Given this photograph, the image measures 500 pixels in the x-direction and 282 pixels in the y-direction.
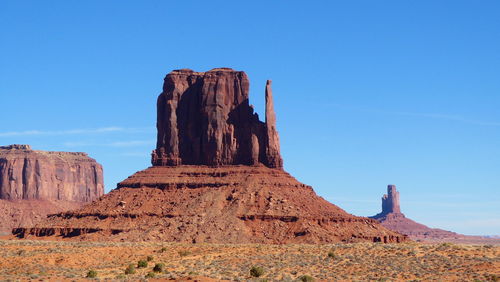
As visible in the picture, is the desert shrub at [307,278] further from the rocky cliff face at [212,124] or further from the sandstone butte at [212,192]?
the rocky cliff face at [212,124]

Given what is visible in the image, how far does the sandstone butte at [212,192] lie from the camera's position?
11894 cm

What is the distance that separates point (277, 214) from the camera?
121688mm

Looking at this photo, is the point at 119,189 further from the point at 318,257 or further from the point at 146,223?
the point at 318,257

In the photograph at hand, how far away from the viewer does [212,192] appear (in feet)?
423

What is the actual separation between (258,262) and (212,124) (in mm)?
58174

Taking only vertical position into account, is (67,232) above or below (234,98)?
below

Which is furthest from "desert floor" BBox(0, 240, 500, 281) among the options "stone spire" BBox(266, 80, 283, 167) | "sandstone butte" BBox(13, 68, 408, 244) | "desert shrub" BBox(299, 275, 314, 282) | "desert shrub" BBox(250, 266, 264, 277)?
"stone spire" BBox(266, 80, 283, 167)

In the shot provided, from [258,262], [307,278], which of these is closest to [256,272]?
[307,278]

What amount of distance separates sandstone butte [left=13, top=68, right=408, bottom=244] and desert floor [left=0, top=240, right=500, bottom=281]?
49.9 feet

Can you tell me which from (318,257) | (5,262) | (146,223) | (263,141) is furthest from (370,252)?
(263,141)

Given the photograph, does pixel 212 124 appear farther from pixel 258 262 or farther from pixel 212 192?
pixel 258 262

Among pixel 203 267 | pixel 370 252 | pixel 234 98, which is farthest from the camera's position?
pixel 234 98

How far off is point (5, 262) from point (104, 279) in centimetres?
2036

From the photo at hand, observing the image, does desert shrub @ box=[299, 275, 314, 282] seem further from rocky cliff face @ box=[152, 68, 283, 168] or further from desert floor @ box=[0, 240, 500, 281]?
rocky cliff face @ box=[152, 68, 283, 168]
